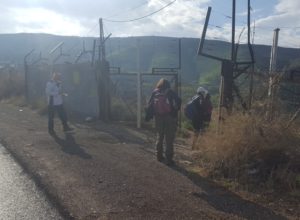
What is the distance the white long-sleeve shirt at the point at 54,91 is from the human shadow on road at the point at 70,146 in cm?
122

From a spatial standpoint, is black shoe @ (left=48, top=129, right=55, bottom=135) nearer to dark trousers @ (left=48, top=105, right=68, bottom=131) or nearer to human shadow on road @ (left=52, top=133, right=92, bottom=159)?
dark trousers @ (left=48, top=105, right=68, bottom=131)

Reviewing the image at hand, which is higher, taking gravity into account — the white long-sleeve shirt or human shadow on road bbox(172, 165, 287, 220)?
the white long-sleeve shirt

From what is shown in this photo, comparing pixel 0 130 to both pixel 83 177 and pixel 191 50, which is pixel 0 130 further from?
pixel 191 50

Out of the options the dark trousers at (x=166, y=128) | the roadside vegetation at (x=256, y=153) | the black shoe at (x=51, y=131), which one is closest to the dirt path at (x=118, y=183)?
the dark trousers at (x=166, y=128)

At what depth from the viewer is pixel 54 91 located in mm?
14609

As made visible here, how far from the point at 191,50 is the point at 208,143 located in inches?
4693

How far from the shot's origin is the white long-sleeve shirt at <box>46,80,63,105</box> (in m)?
14.5

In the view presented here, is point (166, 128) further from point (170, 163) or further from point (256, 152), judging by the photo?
point (256, 152)

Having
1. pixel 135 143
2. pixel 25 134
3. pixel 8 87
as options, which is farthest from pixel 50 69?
pixel 135 143

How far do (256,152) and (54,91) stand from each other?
25.7 feet

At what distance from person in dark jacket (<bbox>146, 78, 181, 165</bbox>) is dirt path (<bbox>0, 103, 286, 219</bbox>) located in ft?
1.19

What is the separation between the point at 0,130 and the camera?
50.3 ft

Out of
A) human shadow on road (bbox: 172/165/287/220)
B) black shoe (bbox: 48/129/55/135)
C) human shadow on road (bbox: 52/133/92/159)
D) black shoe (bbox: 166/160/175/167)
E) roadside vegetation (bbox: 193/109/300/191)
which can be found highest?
roadside vegetation (bbox: 193/109/300/191)

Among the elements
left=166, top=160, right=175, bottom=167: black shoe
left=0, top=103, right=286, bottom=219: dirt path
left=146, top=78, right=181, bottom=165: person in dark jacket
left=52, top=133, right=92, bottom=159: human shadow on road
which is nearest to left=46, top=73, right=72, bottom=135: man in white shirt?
left=52, top=133, right=92, bottom=159: human shadow on road
